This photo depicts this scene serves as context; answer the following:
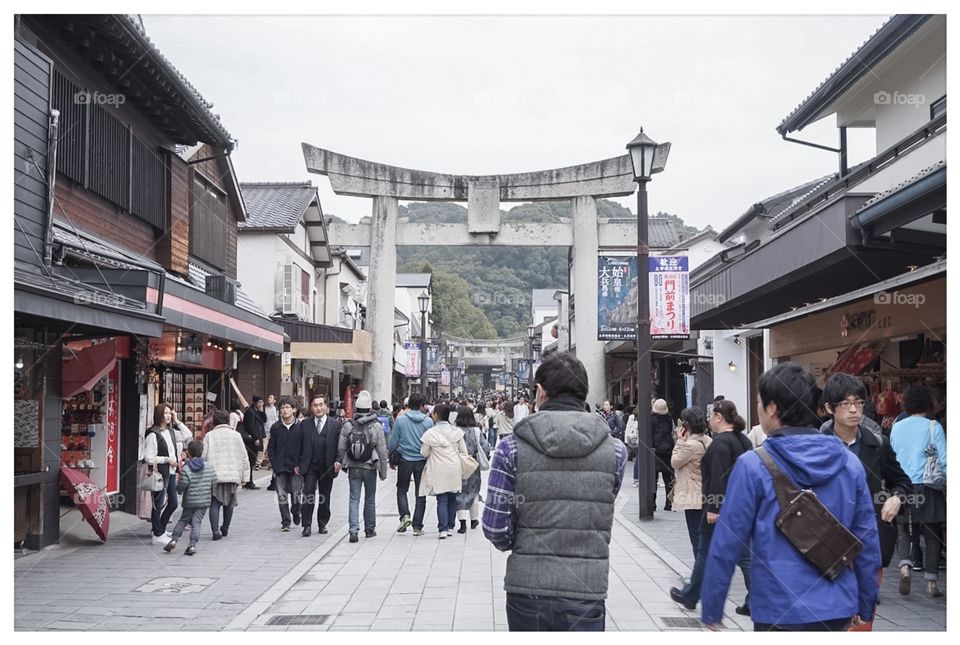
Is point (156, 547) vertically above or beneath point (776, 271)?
beneath

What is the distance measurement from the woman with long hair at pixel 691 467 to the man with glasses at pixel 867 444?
210cm

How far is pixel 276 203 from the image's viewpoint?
1128 inches

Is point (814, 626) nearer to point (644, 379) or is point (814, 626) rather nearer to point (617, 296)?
point (644, 379)

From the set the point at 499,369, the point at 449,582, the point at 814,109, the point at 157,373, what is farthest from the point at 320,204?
the point at 499,369

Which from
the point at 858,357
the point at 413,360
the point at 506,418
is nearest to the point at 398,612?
the point at 858,357

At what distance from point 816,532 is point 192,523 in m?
8.52

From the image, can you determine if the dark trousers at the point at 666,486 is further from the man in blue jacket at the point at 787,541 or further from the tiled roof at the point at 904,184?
the man in blue jacket at the point at 787,541

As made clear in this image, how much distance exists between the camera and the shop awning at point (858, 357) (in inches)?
564

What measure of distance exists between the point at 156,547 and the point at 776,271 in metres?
8.34

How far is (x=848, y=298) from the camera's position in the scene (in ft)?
46.7

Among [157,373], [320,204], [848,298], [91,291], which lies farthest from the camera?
[320,204]

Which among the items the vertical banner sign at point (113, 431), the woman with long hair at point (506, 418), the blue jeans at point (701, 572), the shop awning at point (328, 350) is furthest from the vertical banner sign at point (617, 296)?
the blue jeans at point (701, 572)

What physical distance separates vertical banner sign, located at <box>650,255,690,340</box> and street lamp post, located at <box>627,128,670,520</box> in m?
3.34

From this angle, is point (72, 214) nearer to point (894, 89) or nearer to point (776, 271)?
point (776, 271)
